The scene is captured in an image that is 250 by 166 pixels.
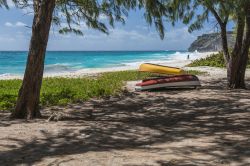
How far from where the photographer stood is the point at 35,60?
1059 cm

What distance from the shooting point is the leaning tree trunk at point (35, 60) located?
34.6ft

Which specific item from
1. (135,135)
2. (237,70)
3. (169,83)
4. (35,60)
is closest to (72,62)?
(169,83)

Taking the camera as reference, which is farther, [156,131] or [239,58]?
[239,58]

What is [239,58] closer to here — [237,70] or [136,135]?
[237,70]

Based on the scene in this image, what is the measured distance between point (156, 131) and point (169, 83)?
878 cm

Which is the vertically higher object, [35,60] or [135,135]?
[35,60]

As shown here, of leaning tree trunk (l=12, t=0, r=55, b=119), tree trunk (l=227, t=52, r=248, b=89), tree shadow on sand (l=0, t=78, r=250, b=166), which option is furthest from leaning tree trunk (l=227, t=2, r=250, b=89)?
leaning tree trunk (l=12, t=0, r=55, b=119)

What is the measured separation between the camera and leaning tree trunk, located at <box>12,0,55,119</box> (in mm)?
10555

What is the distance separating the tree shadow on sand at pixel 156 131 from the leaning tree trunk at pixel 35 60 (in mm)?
1090

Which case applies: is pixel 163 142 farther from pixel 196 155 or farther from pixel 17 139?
pixel 17 139

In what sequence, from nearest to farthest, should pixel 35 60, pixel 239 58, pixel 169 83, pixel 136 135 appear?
pixel 136 135
pixel 35 60
pixel 239 58
pixel 169 83

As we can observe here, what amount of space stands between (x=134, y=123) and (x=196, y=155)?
3.56 meters

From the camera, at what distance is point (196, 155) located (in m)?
6.77

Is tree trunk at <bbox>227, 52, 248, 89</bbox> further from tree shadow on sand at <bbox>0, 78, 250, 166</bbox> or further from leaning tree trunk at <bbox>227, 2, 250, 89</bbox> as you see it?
tree shadow on sand at <bbox>0, 78, 250, 166</bbox>
